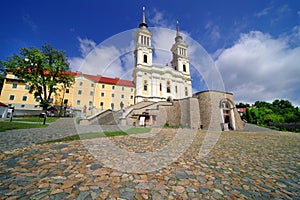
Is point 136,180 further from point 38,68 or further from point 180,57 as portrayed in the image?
point 180,57

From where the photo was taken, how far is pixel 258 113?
2784 centimetres

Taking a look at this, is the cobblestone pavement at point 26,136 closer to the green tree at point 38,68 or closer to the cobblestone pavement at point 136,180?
the cobblestone pavement at point 136,180

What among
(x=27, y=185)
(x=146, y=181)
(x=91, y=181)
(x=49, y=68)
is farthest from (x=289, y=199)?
(x=49, y=68)

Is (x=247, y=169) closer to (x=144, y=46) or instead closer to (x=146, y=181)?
(x=146, y=181)

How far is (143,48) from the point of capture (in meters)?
37.7

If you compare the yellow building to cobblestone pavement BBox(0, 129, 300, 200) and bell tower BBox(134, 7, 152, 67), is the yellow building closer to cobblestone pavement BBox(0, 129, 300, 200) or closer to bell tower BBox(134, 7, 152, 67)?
bell tower BBox(134, 7, 152, 67)

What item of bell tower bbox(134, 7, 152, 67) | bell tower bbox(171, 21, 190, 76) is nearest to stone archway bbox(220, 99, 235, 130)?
bell tower bbox(134, 7, 152, 67)

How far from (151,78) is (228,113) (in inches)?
883

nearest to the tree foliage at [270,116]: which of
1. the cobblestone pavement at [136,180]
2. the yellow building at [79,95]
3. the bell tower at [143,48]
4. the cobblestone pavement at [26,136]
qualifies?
the bell tower at [143,48]

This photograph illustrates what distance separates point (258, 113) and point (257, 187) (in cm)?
3395

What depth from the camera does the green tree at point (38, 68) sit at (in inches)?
799

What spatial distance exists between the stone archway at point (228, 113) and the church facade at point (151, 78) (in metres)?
18.3

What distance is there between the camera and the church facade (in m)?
34.7

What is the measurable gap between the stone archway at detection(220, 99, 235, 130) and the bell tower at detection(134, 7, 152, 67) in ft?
82.2
